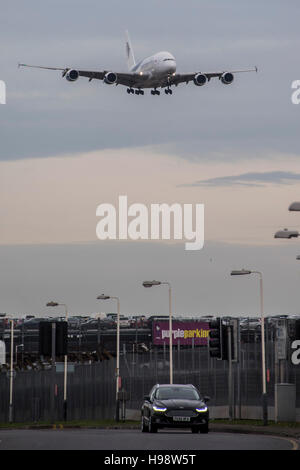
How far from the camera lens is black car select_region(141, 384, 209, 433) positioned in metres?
30.8

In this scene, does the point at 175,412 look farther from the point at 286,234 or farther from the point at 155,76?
the point at 155,76

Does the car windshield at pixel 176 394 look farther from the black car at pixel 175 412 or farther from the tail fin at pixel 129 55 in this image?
the tail fin at pixel 129 55

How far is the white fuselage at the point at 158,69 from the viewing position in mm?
75938

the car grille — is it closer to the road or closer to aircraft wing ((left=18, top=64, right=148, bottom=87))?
the road

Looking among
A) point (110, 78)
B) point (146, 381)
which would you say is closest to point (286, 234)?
point (146, 381)

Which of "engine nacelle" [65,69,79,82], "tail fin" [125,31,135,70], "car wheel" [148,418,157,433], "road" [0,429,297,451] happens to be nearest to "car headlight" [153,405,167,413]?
"car wheel" [148,418,157,433]

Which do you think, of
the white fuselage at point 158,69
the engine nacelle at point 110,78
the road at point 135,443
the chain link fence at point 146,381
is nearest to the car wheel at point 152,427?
the road at point 135,443

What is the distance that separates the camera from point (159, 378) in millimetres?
64562

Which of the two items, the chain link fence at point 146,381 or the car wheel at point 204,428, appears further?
the chain link fence at point 146,381

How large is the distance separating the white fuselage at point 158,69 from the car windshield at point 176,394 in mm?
46233

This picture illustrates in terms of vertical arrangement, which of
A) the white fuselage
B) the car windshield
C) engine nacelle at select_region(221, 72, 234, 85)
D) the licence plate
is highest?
the white fuselage

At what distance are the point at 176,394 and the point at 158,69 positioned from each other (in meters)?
47.0

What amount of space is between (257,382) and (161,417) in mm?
21994
